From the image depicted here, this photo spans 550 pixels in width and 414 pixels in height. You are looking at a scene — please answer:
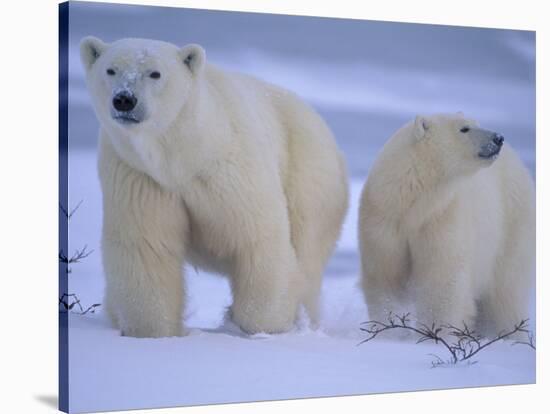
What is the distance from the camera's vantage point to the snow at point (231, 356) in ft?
17.9

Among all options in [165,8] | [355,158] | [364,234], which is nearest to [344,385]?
[364,234]

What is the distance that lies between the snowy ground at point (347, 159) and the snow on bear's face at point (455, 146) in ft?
0.62

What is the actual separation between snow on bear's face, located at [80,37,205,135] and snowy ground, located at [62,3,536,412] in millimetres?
112

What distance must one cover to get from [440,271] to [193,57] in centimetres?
203

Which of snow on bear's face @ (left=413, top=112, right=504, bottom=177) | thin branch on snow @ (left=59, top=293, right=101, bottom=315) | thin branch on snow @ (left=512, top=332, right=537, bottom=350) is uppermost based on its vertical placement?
snow on bear's face @ (left=413, top=112, right=504, bottom=177)

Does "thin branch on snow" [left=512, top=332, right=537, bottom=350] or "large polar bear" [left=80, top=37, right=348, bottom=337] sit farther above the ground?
"large polar bear" [left=80, top=37, right=348, bottom=337]

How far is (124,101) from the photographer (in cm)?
522

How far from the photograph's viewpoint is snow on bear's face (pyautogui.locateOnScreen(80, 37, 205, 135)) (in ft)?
17.3

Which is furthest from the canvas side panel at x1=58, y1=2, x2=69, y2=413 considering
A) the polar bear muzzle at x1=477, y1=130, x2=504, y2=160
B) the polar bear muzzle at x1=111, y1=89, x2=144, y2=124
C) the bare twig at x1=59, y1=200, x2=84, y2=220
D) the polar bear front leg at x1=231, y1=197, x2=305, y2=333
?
the polar bear muzzle at x1=477, y1=130, x2=504, y2=160

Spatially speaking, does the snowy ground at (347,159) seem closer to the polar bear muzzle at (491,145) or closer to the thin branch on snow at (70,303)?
the thin branch on snow at (70,303)

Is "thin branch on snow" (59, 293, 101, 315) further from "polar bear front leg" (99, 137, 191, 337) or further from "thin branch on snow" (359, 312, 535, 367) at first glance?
"thin branch on snow" (359, 312, 535, 367)

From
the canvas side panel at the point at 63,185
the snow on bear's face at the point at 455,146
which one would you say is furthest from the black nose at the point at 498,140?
the canvas side panel at the point at 63,185

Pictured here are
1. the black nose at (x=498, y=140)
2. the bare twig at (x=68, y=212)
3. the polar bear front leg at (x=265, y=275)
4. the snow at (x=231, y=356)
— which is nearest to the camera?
the bare twig at (x=68, y=212)

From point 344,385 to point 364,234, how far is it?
0.93 m
